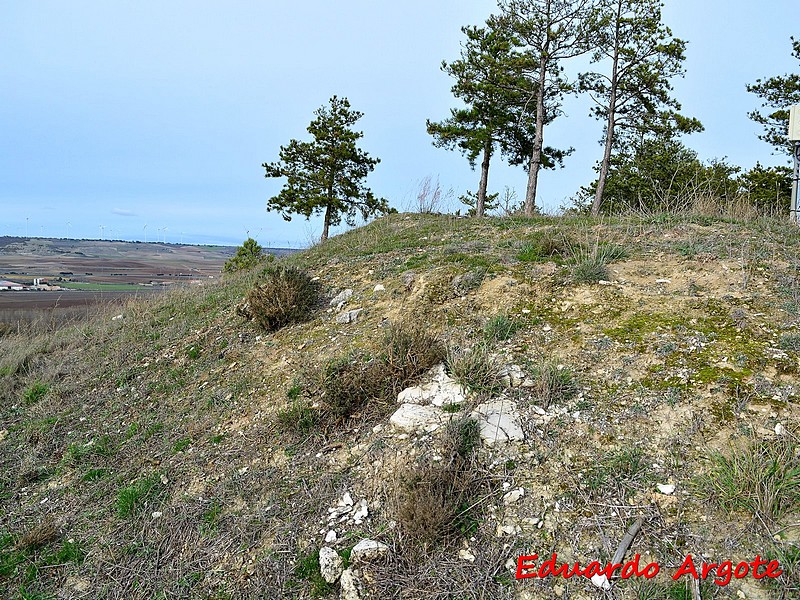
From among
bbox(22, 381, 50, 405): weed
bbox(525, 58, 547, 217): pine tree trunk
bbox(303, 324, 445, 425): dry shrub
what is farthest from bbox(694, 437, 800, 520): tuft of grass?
bbox(525, 58, 547, 217): pine tree trunk

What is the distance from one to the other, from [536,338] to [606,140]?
1532 centimetres

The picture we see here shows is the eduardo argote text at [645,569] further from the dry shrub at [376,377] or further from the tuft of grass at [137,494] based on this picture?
the tuft of grass at [137,494]

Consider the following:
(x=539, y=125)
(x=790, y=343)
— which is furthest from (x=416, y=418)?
(x=539, y=125)

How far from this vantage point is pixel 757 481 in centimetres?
279

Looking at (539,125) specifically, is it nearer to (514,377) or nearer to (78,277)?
(514,377)

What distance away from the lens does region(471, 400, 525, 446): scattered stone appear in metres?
3.66

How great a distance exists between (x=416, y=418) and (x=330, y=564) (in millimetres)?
1259

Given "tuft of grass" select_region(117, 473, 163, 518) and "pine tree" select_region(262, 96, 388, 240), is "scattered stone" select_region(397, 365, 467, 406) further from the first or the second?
"pine tree" select_region(262, 96, 388, 240)

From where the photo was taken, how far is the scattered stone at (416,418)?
12.9ft

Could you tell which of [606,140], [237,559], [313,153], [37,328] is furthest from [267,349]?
[313,153]

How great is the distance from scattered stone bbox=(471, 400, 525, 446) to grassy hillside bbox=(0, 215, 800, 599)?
6 centimetres

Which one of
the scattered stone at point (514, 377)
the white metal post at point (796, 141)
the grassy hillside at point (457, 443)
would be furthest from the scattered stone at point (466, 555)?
the white metal post at point (796, 141)

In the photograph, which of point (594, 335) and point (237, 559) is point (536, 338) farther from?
point (237, 559)

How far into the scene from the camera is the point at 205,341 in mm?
7051
